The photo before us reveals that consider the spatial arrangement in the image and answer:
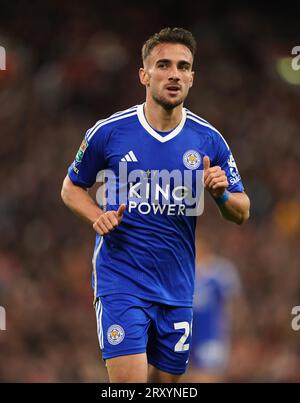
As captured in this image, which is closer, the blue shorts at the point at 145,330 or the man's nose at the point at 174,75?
the blue shorts at the point at 145,330

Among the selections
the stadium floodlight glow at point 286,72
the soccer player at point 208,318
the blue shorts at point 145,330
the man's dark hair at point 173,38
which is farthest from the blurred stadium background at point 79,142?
the man's dark hair at point 173,38

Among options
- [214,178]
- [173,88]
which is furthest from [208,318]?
[214,178]

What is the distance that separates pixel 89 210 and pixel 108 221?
14.3 inches

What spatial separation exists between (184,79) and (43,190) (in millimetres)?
8029

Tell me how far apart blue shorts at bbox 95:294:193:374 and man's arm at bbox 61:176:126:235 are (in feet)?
1.51

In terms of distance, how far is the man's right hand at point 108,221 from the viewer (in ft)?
18.5

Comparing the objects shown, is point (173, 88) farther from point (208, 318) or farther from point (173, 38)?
point (208, 318)

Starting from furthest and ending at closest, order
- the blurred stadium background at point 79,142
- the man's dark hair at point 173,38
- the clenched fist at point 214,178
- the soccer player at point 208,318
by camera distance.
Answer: the blurred stadium background at point 79,142 → the soccer player at point 208,318 → the man's dark hair at point 173,38 → the clenched fist at point 214,178

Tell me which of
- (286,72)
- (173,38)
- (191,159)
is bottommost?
(191,159)

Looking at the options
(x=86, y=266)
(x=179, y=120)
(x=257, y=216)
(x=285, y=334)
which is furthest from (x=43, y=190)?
(x=179, y=120)

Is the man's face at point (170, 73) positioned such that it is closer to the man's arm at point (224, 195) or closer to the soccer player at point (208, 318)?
the man's arm at point (224, 195)

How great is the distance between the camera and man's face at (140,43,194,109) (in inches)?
234

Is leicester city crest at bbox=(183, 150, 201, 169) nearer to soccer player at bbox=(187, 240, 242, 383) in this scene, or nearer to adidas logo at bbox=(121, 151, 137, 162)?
adidas logo at bbox=(121, 151, 137, 162)

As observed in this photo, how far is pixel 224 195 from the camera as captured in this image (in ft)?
19.5
